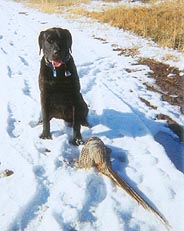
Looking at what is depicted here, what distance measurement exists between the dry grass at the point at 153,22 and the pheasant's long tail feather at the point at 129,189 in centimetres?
560

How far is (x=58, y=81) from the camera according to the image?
13.8 feet

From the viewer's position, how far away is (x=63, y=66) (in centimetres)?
421

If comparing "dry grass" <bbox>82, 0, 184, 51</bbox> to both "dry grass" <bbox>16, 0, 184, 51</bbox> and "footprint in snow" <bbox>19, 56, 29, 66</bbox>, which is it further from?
"footprint in snow" <bbox>19, 56, 29, 66</bbox>

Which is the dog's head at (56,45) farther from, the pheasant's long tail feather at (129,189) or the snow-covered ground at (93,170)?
the pheasant's long tail feather at (129,189)

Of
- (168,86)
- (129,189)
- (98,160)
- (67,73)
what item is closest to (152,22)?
(168,86)

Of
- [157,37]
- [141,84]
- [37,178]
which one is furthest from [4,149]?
[157,37]

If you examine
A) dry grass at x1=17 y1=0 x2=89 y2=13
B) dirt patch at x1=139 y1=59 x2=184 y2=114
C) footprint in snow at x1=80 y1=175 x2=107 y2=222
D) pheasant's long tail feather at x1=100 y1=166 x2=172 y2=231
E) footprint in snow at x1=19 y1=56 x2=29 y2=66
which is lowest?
dry grass at x1=17 y1=0 x2=89 y2=13

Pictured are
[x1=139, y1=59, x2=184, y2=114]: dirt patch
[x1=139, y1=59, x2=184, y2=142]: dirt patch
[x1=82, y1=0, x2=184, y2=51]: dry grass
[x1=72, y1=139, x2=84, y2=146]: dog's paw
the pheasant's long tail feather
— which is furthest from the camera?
[x1=82, y1=0, x2=184, y2=51]: dry grass

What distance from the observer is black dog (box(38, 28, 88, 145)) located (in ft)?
13.7

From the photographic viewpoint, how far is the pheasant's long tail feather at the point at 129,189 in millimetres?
3137

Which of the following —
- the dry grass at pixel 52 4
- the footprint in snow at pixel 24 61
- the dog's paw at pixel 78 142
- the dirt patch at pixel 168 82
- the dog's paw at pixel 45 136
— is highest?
the dog's paw at pixel 78 142

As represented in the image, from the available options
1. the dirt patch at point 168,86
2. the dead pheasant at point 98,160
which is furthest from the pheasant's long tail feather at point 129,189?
the dirt patch at point 168,86

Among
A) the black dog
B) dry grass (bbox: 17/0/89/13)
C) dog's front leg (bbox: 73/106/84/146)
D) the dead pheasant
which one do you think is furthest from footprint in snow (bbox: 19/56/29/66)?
dry grass (bbox: 17/0/89/13)

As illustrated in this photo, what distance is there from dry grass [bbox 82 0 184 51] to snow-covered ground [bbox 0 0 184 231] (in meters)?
1.90
